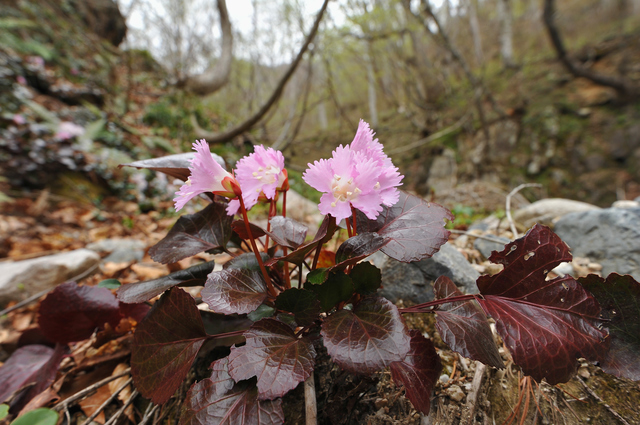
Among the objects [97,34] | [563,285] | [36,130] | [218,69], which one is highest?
[97,34]

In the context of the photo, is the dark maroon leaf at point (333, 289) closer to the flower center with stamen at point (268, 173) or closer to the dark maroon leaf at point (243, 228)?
the dark maroon leaf at point (243, 228)

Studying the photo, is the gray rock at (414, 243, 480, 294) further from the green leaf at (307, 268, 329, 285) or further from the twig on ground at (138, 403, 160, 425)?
the twig on ground at (138, 403, 160, 425)

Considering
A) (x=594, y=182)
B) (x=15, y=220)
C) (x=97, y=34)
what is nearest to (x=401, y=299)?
(x=15, y=220)

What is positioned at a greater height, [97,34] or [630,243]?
[97,34]

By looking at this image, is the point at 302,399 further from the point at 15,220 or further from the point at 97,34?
the point at 97,34

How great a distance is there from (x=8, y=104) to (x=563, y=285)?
6.52 meters

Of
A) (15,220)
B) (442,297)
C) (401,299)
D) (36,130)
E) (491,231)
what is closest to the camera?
(442,297)

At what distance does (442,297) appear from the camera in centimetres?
78

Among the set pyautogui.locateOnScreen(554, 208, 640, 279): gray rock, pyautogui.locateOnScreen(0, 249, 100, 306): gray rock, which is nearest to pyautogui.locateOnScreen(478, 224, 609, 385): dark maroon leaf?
pyautogui.locateOnScreen(554, 208, 640, 279): gray rock

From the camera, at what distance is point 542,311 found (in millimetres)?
697

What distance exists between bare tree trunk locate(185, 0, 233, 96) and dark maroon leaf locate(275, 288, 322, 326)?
18.3 ft

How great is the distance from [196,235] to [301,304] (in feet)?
1.60

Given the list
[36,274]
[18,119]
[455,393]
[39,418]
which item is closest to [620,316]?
[455,393]

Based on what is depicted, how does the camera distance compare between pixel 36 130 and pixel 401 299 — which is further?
pixel 36 130
